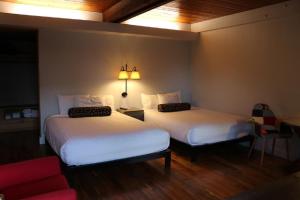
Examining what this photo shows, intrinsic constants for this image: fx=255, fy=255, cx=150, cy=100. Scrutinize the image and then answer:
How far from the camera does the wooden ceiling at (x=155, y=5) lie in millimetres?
3562

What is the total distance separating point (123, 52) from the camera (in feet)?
16.6

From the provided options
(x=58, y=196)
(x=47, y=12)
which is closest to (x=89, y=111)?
(x=47, y=12)

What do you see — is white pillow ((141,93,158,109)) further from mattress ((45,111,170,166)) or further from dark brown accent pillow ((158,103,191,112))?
mattress ((45,111,170,166))

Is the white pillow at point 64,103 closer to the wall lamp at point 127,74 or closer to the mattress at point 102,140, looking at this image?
the mattress at point 102,140

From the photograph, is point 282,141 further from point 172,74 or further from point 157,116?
point 172,74

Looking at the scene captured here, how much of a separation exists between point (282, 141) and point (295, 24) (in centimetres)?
178

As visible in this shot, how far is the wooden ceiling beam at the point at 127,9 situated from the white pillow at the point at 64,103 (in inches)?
60.2

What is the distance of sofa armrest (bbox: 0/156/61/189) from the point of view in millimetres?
2115

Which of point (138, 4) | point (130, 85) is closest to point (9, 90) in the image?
point (130, 85)

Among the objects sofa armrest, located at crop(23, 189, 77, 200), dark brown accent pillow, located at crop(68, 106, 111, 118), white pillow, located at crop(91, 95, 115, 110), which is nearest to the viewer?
sofa armrest, located at crop(23, 189, 77, 200)

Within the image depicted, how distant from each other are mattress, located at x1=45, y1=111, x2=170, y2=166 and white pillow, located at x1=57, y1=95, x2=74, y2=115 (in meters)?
0.74

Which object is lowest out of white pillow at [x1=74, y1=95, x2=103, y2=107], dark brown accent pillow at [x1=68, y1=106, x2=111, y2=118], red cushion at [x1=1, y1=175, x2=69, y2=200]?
red cushion at [x1=1, y1=175, x2=69, y2=200]

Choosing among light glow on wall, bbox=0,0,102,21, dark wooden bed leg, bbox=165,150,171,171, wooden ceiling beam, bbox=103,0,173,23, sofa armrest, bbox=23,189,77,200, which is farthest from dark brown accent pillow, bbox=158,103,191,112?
sofa armrest, bbox=23,189,77,200

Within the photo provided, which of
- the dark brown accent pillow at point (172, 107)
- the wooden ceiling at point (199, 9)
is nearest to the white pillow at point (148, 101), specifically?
the dark brown accent pillow at point (172, 107)
